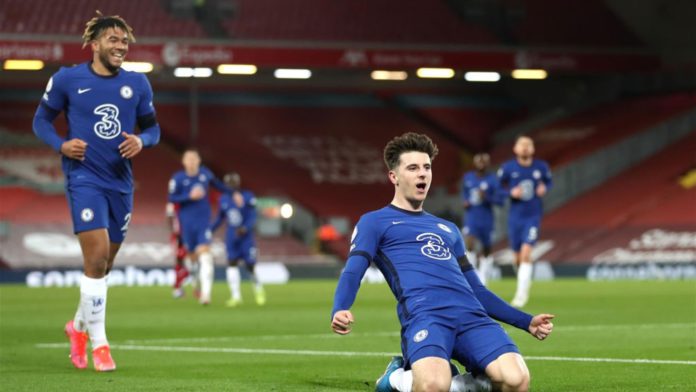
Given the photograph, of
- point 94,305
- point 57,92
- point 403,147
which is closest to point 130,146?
point 57,92

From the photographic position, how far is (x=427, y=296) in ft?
24.3

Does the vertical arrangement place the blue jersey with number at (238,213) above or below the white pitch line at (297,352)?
above

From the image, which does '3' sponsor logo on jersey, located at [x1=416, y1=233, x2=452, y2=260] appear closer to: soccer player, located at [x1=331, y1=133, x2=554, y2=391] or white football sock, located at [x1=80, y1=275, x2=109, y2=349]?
soccer player, located at [x1=331, y1=133, x2=554, y2=391]

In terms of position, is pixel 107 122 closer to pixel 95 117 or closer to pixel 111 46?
pixel 95 117

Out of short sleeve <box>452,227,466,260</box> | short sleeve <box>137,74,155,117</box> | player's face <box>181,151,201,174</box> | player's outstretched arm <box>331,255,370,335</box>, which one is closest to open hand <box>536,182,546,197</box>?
player's face <box>181,151,201,174</box>

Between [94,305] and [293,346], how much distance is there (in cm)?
289

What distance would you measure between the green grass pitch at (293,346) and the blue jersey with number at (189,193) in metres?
1.46

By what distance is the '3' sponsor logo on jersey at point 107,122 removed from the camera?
32.9 feet

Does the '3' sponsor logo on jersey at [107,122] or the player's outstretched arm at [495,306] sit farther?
the '3' sponsor logo on jersey at [107,122]

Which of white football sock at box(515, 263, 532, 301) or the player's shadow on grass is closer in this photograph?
the player's shadow on grass

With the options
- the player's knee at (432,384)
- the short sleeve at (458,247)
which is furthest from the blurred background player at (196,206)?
the player's knee at (432,384)

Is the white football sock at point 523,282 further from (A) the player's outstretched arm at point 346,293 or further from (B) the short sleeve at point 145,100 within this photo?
(A) the player's outstretched arm at point 346,293

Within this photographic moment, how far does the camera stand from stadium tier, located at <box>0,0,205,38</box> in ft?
115

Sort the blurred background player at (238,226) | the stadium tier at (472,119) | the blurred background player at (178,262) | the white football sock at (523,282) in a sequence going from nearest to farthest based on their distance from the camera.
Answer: the white football sock at (523,282), the blurred background player at (238,226), the blurred background player at (178,262), the stadium tier at (472,119)
